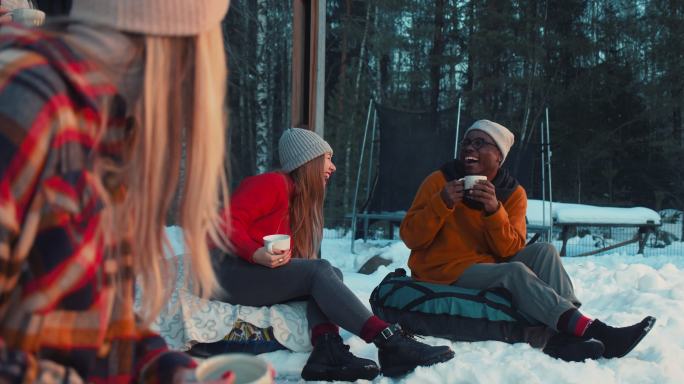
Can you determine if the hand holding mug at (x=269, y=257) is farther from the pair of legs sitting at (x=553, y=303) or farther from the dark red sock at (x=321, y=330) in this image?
the pair of legs sitting at (x=553, y=303)

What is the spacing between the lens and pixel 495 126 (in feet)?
12.8

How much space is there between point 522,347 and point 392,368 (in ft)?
3.19

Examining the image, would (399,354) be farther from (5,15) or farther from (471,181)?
(5,15)

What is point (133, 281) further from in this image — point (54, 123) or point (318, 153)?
point (318, 153)

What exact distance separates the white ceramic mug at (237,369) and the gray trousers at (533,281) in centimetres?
261

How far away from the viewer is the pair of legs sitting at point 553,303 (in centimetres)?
320

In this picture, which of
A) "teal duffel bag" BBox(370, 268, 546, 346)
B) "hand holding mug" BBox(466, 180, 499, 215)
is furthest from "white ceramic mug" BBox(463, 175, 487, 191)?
"teal duffel bag" BBox(370, 268, 546, 346)

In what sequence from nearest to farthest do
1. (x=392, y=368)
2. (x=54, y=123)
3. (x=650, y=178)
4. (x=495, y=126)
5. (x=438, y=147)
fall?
(x=54, y=123), (x=392, y=368), (x=495, y=126), (x=438, y=147), (x=650, y=178)

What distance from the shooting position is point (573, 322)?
3271 mm

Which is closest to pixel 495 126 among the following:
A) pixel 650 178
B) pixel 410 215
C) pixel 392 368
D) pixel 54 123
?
pixel 410 215

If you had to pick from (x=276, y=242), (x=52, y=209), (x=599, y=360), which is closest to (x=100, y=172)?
(x=52, y=209)

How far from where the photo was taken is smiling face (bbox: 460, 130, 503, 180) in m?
3.87

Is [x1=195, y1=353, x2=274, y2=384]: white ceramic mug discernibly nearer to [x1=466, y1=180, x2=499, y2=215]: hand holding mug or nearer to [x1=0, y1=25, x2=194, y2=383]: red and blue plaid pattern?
[x1=0, y1=25, x2=194, y2=383]: red and blue plaid pattern

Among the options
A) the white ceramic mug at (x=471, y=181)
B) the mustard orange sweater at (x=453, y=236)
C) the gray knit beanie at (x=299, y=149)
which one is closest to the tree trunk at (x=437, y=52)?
the mustard orange sweater at (x=453, y=236)
